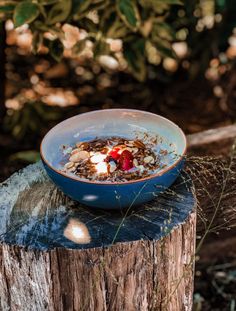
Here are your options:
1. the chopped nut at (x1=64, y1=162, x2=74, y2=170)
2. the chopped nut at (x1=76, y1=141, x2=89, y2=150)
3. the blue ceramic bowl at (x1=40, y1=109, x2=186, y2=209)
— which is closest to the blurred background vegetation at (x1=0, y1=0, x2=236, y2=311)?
the blue ceramic bowl at (x1=40, y1=109, x2=186, y2=209)

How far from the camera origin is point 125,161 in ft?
6.34

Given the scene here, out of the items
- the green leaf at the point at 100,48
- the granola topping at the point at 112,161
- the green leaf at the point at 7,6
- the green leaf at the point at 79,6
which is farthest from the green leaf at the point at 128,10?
the granola topping at the point at 112,161

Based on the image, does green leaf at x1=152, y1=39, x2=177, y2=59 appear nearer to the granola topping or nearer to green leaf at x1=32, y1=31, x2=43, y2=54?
green leaf at x1=32, y1=31, x2=43, y2=54

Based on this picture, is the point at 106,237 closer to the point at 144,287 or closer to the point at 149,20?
the point at 144,287

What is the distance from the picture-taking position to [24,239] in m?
1.85

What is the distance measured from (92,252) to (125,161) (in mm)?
302

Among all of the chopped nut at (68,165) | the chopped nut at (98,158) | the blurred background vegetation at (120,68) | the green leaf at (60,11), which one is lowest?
the blurred background vegetation at (120,68)

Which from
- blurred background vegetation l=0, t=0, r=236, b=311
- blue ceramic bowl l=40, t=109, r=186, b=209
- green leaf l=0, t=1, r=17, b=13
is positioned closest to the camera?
blue ceramic bowl l=40, t=109, r=186, b=209

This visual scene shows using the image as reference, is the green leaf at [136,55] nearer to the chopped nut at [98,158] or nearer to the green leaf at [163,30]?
the green leaf at [163,30]

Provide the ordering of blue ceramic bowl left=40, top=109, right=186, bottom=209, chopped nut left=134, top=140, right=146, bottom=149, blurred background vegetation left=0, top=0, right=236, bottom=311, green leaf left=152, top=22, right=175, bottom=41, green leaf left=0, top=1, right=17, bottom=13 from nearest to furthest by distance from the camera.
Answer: blue ceramic bowl left=40, top=109, right=186, bottom=209 → chopped nut left=134, top=140, right=146, bottom=149 → green leaf left=0, top=1, right=17, bottom=13 → blurred background vegetation left=0, top=0, right=236, bottom=311 → green leaf left=152, top=22, right=175, bottom=41

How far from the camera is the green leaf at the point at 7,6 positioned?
2465mm

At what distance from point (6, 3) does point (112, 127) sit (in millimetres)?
714

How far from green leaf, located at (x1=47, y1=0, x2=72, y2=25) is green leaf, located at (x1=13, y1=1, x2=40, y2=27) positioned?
15 cm

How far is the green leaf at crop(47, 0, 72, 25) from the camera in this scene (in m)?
2.54
